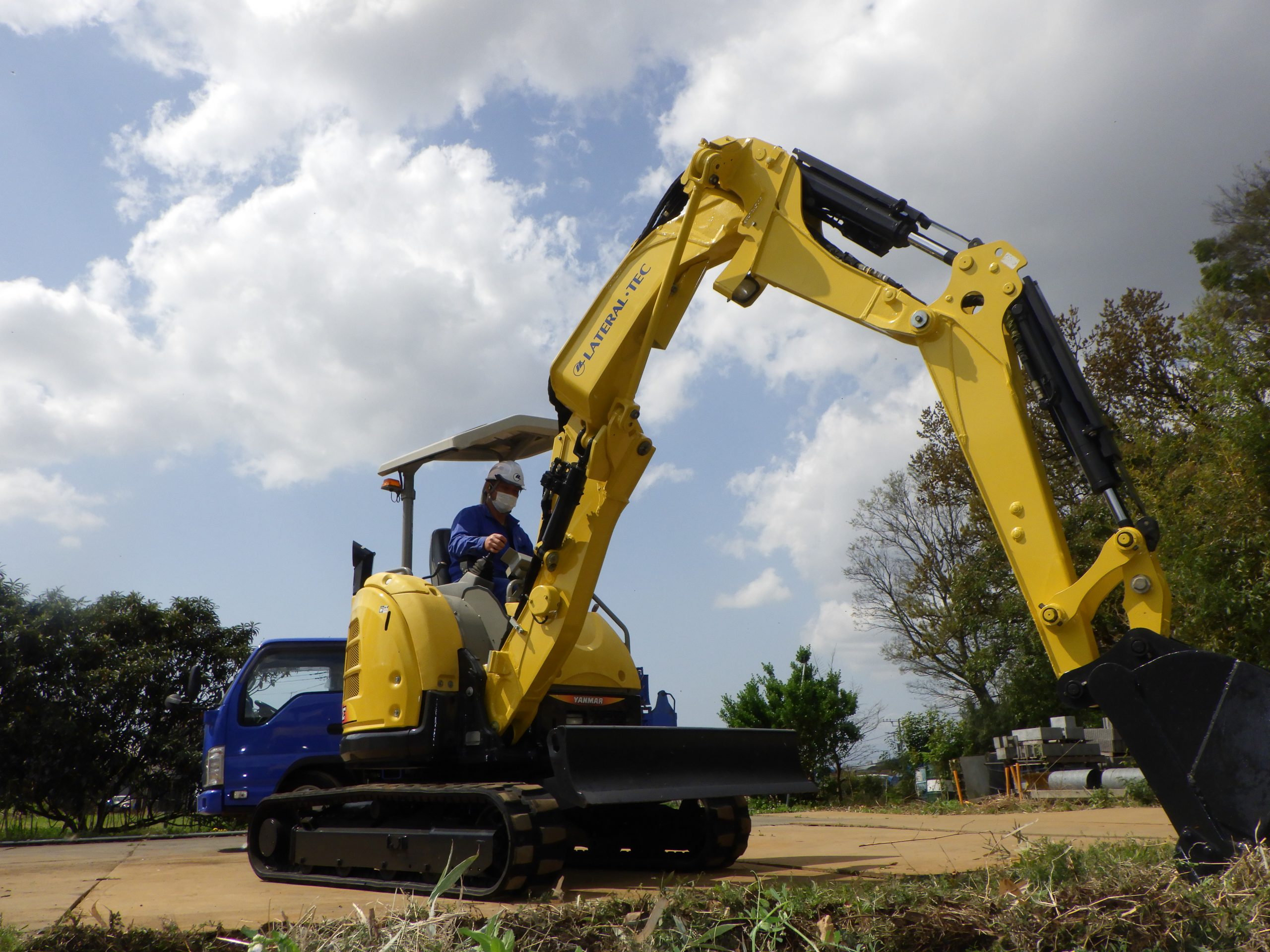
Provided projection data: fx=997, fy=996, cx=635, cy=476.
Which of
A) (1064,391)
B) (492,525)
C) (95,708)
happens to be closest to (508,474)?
(492,525)

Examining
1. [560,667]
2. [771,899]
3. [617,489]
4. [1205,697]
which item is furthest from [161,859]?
[1205,697]

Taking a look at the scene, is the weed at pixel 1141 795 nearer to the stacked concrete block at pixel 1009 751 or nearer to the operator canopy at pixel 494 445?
the stacked concrete block at pixel 1009 751

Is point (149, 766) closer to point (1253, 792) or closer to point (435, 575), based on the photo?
point (435, 575)

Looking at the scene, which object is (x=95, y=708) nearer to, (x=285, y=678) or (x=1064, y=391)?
(x=285, y=678)

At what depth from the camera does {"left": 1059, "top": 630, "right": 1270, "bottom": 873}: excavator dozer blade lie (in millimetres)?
3072

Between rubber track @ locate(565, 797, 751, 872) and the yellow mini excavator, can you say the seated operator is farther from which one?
rubber track @ locate(565, 797, 751, 872)

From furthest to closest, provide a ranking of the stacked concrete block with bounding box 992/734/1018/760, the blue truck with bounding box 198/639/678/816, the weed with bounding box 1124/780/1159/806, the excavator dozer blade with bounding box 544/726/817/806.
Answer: the stacked concrete block with bounding box 992/734/1018/760 < the weed with bounding box 1124/780/1159/806 < the blue truck with bounding box 198/639/678/816 < the excavator dozer blade with bounding box 544/726/817/806

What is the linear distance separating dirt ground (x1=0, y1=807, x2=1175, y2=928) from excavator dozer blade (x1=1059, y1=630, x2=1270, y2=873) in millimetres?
512

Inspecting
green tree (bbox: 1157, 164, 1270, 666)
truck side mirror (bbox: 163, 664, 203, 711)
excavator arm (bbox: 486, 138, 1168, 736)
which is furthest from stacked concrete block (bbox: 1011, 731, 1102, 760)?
truck side mirror (bbox: 163, 664, 203, 711)

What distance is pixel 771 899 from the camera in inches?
114

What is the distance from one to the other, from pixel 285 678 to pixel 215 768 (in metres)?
0.86

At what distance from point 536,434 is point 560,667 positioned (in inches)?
69.5

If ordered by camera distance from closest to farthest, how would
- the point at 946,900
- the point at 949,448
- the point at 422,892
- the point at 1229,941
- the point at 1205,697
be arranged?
the point at 1229,941 < the point at 946,900 < the point at 1205,697 < the point at 422,892 < the point at 949,448

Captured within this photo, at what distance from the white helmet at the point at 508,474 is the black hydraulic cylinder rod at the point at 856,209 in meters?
2.28
